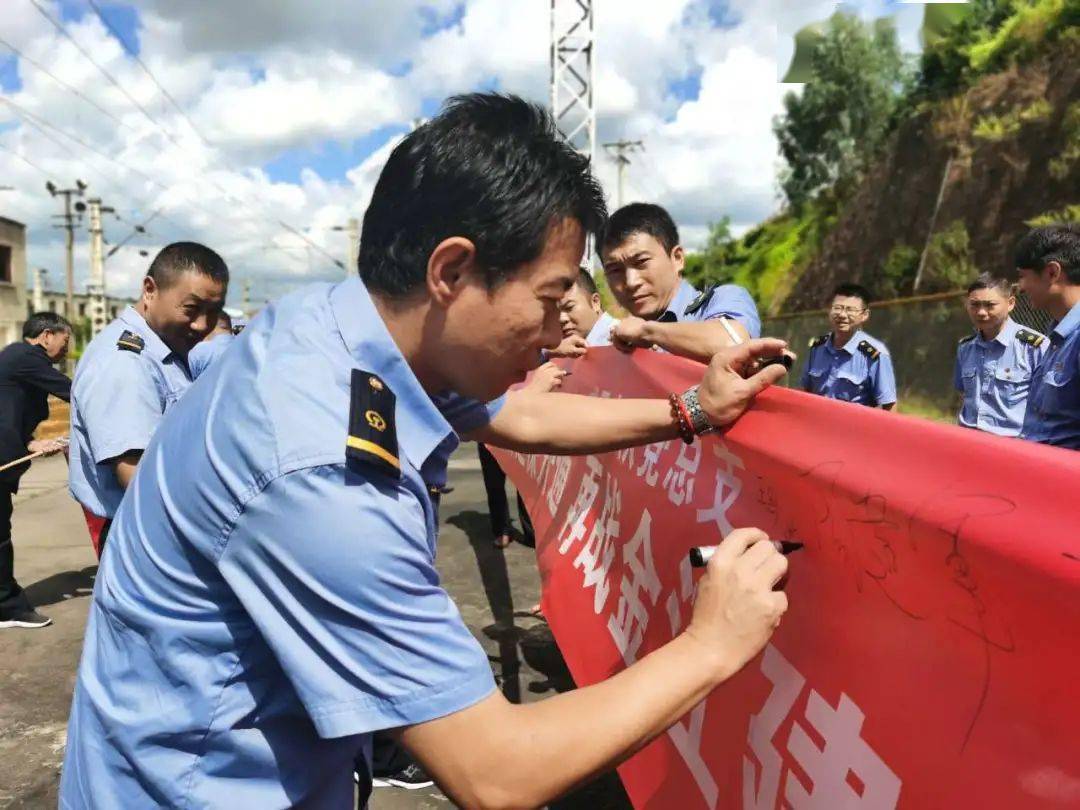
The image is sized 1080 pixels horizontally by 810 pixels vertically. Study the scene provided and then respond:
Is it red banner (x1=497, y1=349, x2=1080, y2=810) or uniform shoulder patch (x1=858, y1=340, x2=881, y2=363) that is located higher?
uniform shoulder patch (x1=858, y1=340, x2=881, y2=363)

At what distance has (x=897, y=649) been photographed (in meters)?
1.12

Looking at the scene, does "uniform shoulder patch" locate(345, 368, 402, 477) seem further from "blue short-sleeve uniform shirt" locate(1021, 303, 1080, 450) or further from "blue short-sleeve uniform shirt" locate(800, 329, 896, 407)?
"blue short-sleeve uniform shirt" locate(800, 329, 896, 407)

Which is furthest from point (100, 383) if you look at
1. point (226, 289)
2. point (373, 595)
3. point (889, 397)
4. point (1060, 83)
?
point (1060, 83)

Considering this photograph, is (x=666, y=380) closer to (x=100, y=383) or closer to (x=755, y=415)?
(x=755, y=415)

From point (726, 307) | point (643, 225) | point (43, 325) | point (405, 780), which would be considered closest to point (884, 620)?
point (726, 307)

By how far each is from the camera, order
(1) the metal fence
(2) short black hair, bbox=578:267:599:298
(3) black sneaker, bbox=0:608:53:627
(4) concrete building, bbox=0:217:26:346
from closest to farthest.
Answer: (3) black sneaker, bbox=0:608:53:627, (2) short black hair, bbox=578:267:599:298, (1) the metal fence, (4) concrete building, bbox=0:217:26:346

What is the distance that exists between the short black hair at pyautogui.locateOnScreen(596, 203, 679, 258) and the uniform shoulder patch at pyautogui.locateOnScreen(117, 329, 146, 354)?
1.83 metres

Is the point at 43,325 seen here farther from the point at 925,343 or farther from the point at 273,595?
the point at 925,343

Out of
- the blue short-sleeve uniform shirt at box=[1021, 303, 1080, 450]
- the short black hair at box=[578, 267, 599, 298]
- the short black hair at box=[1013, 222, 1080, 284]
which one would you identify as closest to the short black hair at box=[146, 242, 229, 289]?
the short black hair at box=[578, 267, 599, 298]

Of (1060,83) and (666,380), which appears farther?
(1060,83)

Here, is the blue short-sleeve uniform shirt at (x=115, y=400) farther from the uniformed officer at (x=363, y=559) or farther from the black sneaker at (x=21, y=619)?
the uniformed officer at (x=363, y=559)

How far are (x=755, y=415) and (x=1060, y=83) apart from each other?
17479 mm

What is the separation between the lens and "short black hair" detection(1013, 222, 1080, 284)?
3959mm

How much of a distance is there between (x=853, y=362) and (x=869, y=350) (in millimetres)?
152
